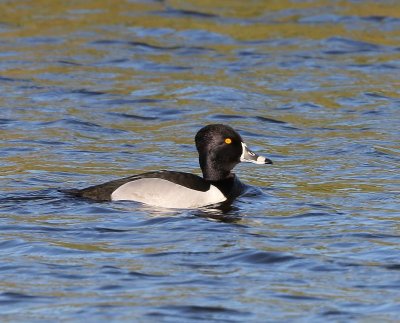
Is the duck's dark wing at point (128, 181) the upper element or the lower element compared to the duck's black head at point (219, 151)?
lower

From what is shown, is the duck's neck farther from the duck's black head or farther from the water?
the water

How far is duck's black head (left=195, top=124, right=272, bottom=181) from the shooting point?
13508 mm

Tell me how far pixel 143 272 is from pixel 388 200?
4042 millimetres

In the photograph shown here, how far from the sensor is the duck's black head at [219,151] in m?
13.5

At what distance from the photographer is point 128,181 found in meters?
12.9

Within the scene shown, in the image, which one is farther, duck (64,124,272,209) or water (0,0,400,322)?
duck (64,124,272,209)

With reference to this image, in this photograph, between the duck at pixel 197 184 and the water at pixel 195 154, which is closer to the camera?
the water at pixel 195 154

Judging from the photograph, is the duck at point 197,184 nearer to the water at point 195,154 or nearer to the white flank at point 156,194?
the white flank at point 156,194

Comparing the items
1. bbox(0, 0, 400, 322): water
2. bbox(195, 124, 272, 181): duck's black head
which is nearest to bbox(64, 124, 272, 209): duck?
bbox(195, 124, 272, 181): duck's black head

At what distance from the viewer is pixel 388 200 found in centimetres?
1318

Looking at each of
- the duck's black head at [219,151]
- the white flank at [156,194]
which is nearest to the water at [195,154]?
the white flank at [156,194]

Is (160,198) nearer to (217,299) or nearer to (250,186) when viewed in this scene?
(250,186)

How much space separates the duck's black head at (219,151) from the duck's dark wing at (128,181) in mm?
421

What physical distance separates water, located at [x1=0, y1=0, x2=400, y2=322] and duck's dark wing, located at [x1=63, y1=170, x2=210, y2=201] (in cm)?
16
